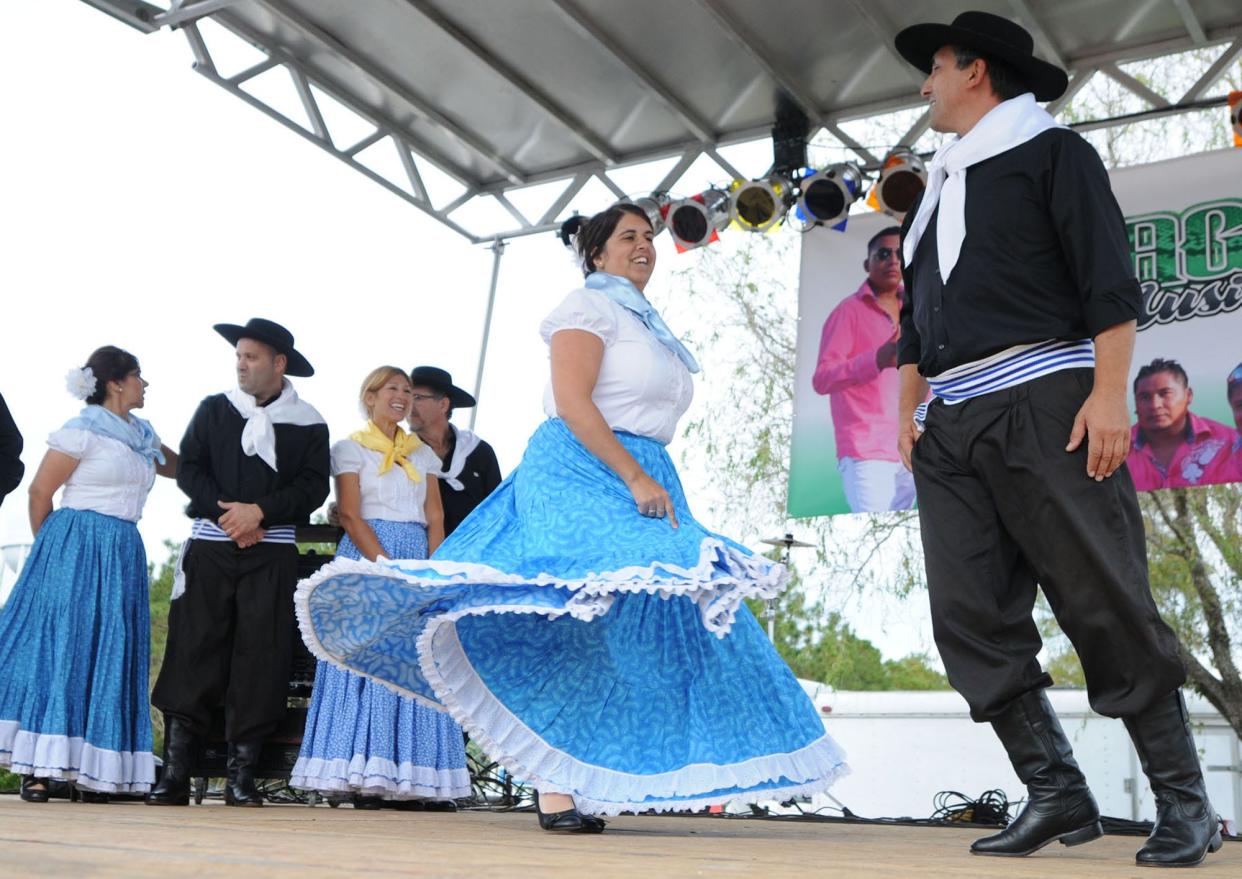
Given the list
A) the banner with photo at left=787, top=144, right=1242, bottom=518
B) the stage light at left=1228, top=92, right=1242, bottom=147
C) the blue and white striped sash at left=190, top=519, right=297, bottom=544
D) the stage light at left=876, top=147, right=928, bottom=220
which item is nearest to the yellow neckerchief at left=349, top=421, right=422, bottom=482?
the blue and white striped sash at left=190, top=519, right=297, bottom=544

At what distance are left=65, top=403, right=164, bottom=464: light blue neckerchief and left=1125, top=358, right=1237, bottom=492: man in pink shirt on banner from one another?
3975 millimetres

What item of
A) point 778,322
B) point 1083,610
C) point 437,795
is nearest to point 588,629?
point 1083,610

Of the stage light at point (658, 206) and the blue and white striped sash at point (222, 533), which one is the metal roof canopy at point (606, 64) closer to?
the stage light at point (658, 206)

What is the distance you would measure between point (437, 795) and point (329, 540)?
1.03 metres

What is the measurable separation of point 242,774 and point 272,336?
1.45m

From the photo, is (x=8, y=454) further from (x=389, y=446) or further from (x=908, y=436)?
(x=908, y=436)

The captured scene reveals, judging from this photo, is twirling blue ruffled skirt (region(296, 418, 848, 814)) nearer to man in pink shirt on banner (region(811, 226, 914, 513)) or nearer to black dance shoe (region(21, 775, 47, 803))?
black dance shoe (region(21, 775, 47, 803))

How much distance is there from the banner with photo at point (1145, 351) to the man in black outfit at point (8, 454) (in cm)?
350

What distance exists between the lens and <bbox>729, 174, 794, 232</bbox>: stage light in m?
6.60

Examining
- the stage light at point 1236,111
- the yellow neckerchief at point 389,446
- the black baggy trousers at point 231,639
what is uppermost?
the stage light at point 1236,111

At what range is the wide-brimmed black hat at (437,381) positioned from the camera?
5.45 metres


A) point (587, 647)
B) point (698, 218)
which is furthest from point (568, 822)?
point (698, 218)

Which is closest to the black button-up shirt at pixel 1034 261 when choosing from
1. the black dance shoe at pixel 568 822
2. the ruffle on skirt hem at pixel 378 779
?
the black dance shoe at pixel 568 822

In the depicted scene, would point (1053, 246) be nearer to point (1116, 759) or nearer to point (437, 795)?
point (437, 795)
